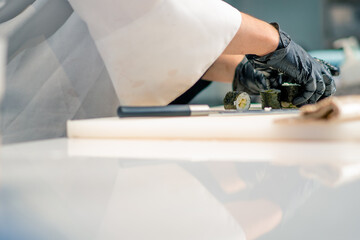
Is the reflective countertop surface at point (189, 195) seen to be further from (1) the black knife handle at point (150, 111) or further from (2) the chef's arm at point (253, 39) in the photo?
(2) the chef's arm at point (253, 39)

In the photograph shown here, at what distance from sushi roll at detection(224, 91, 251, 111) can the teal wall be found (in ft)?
4.50

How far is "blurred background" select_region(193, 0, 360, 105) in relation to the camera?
240 centimetres

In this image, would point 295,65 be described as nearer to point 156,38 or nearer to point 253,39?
point 253,39

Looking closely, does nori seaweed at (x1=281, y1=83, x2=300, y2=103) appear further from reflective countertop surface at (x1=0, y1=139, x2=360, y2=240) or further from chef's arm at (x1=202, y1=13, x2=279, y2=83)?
reflective countertop surface at (x1=0, y1=139, x2=360, y2=240)

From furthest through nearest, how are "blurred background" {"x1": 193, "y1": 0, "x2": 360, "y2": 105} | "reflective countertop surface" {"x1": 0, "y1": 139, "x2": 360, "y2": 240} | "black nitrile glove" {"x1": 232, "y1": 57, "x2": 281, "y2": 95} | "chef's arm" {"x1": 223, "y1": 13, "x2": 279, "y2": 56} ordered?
"blurred background" {"x1": 193, "y1": 0, "x2": 360, "y2": 105}, "black nitrile glove" {"x1": 232, "y1": 57, "x2": 281, "y2": 95}, "chef's arm" {"x1": 223, "y1": 13, "x2": 279, "y2": 56}, "reflective countertop surface" {"x1": 0, "y1": 139, "x2": 360, "y2": 240}

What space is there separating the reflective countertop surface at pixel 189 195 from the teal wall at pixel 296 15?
187 centimetres

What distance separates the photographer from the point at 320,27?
321 centimetres

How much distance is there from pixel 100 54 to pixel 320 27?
2.78m

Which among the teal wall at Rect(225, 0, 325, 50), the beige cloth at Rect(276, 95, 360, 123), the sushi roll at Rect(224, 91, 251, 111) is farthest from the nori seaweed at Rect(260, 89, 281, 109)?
the teal wall at Rect(225, 0, 325, 50)

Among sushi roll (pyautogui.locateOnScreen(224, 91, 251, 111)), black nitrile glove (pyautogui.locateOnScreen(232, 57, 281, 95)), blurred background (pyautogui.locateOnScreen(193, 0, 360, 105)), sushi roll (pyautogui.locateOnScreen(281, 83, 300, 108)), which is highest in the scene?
sushi roll (pyautogui.locateOnScreen(224, 91, 251, 111))

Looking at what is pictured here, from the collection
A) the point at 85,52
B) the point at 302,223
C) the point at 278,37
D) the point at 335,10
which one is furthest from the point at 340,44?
the point at 302,223

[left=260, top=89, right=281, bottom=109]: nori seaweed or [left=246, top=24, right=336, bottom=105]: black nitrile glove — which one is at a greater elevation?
[left=246, top=24, right=336, bottom=105]: black nitrile glove

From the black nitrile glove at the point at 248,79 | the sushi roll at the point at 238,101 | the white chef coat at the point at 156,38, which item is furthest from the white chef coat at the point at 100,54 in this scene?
the black nitrile glove at the point at 248,79

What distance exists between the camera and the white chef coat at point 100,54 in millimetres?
Result: 722
